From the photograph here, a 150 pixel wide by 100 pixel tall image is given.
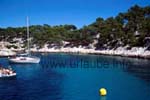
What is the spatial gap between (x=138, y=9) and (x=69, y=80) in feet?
298

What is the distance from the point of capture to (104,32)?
13625cm

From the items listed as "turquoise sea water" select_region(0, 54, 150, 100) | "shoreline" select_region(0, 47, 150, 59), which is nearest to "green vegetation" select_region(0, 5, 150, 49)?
"shoreline" select_region(0, 47, 150, 59)

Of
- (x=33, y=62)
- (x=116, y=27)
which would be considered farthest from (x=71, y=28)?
(x=33, y=62)

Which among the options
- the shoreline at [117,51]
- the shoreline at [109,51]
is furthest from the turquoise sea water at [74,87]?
the shoreline at [109,51]

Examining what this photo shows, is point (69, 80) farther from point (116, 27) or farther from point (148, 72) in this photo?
point (116, 27)

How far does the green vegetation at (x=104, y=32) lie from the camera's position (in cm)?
12326

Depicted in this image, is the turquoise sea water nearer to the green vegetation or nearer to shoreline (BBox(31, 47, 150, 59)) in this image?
shoreline (BBox(31, 47, 150, 59))

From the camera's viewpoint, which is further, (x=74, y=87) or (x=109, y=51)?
(x=109, y=51)

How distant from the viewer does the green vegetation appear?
12326 centimetres

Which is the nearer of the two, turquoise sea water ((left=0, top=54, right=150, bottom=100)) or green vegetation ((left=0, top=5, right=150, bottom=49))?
turquoise sea water ((left=0, top=54, right=150, bottom=100))

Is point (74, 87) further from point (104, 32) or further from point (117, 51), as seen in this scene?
point (104, 32)

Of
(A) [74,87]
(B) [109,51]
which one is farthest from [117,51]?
(A) [74,87]

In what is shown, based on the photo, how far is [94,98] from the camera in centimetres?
3947

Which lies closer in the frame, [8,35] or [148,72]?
[148,72]
